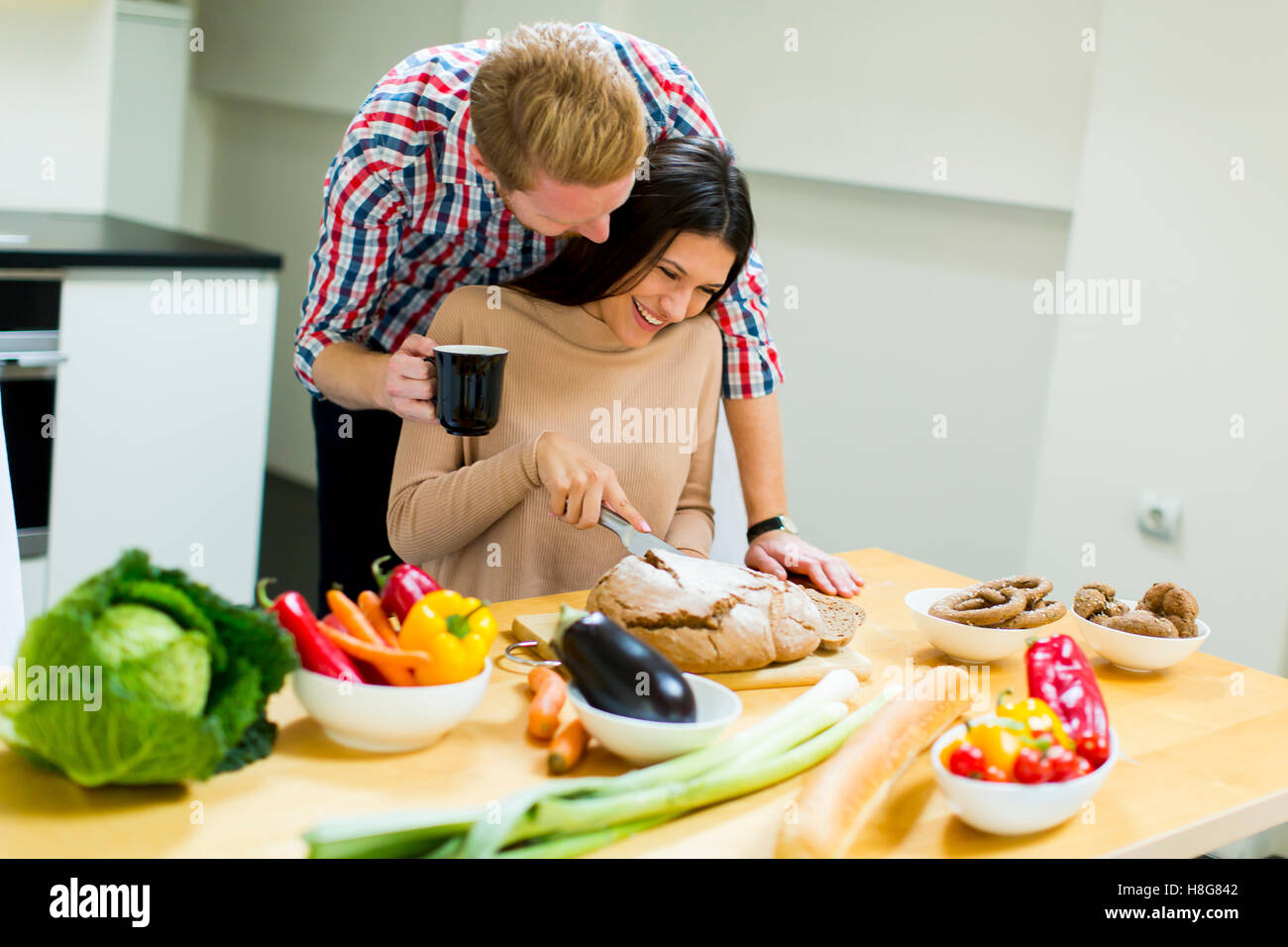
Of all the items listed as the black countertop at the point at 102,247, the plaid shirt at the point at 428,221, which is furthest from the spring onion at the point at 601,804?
the black countertop at the point at 102,247

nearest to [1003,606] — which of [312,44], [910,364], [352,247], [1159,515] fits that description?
[352,247]

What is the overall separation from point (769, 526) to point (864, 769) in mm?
942

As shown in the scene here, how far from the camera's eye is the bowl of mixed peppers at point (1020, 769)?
1.08 meters

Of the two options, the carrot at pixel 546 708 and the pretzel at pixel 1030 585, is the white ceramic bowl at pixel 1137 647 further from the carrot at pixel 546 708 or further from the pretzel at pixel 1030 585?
the carrot at pixel 546 708

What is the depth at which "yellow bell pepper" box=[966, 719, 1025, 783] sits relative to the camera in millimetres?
1089

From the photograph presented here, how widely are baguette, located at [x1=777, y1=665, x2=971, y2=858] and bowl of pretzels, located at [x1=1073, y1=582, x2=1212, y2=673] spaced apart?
311mm

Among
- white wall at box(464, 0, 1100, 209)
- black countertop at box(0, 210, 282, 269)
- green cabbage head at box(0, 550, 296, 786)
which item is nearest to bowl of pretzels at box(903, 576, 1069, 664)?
green cabbage head at box(0, 550, 296, 786)

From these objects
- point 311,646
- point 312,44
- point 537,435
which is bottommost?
point 311,646

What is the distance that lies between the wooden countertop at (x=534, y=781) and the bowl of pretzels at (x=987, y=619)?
2.2 inches

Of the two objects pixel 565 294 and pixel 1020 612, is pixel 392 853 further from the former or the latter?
pixel 565 294

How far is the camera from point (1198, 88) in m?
2.57

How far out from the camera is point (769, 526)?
2.05 metres

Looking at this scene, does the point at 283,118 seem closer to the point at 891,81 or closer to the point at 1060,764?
the point at 891,81

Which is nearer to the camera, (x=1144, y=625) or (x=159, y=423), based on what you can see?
(x=1144, y=625)
